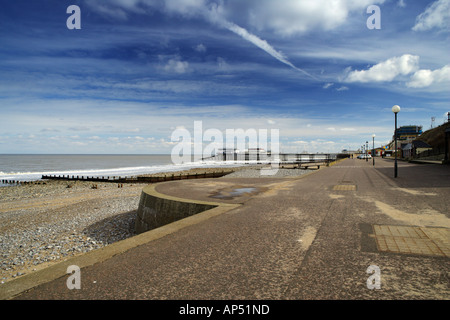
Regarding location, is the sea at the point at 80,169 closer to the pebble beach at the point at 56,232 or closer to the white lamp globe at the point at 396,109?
the pebble beach at the point at 56,232

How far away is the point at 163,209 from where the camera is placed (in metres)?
8.51

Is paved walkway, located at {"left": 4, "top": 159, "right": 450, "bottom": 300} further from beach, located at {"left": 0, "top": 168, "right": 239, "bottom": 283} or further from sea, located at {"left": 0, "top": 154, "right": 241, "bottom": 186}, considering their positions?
sea, located at {"left": 0, "top": 154, "right": 241, "bottom": 186}

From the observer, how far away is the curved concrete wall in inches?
303

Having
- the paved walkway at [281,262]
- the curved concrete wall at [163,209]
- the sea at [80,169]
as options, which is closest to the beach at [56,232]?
the curved concrete wall at [163,209]

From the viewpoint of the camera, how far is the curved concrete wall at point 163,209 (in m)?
7.71

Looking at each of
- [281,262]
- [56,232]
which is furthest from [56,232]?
[281,262]

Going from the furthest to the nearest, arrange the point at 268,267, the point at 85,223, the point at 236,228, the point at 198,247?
the point at 85,223
the point at 236,228
the point at 198,247
the point at 268,267

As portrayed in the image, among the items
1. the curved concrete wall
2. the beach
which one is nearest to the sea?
the beach

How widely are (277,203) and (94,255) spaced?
562cm

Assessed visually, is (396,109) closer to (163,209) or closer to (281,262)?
(163,209)

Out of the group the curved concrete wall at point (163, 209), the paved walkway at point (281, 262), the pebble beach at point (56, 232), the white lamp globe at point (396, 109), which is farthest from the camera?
the white lamp globe at point (396, 109)
